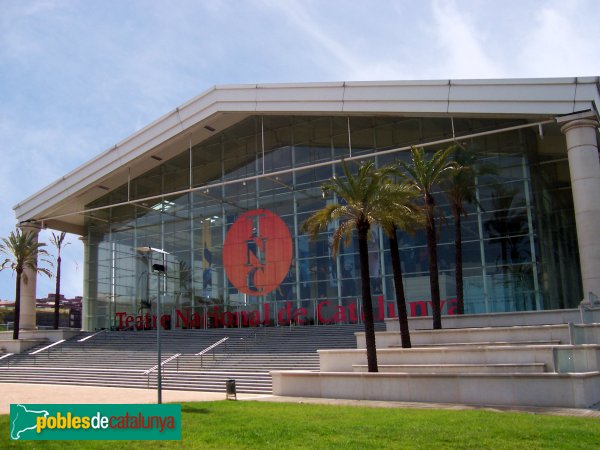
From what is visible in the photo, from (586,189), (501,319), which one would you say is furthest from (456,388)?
(586,189)

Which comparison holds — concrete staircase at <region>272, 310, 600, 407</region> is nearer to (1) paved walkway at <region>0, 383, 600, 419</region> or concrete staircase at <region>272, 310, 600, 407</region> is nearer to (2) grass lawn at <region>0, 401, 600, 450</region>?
(1) paved walkway at <region>0, 383, 600, 419</region>

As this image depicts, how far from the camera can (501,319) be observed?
26328 mm

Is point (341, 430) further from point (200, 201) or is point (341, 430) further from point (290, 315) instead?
point (200, 201)

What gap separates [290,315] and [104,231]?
56.4ft

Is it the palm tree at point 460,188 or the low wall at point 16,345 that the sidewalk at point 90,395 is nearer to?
the palm tree at point 460,188

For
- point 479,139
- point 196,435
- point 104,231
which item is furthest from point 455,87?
point 104,231

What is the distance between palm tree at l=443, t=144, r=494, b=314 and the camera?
28959mm

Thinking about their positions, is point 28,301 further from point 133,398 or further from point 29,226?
point 133,398

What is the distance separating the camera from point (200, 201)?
42562 millimetres

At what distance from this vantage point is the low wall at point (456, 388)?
1745 cm

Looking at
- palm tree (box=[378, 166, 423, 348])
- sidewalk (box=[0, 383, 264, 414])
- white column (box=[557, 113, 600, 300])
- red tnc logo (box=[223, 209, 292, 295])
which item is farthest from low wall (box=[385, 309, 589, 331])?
red tnc logo (box=[223, 209, 292, 295])

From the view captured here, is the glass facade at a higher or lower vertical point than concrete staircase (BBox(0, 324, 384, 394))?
higher

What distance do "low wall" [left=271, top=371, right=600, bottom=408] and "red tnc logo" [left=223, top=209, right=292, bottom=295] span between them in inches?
663

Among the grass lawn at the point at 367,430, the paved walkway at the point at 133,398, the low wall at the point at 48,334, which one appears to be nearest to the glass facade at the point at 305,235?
the low wall at the point at 48,334
